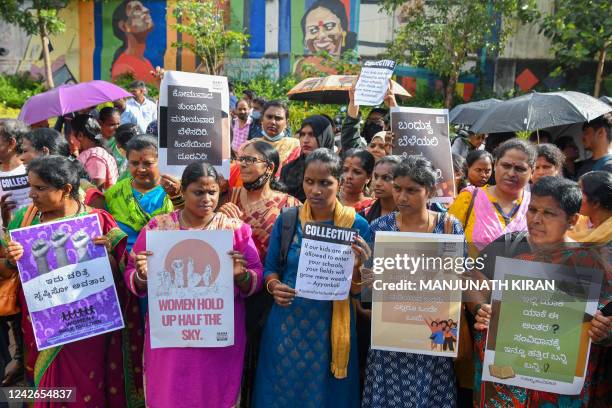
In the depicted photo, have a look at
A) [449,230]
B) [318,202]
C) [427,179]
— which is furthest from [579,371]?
[318,202]

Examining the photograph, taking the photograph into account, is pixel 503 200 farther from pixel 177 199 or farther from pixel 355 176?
pixel 177 199

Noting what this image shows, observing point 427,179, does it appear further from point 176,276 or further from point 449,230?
point 176,276

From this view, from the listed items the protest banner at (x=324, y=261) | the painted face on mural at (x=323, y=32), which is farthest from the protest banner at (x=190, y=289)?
the painted face on mural at (x=323, y=32)

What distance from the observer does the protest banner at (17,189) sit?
Result: 3.94m

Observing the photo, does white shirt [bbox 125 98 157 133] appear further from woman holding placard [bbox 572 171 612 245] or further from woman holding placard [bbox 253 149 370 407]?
woman holding placard [bbox 572 171 612 245]

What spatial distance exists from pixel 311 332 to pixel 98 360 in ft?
4.44

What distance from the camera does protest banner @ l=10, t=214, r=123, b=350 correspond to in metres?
3.11

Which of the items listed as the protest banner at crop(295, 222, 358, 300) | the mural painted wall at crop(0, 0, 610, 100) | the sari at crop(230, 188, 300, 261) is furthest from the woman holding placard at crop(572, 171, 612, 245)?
the mural painted wall at crop(0, 0, 610, 100)

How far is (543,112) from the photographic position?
5367 millimetres

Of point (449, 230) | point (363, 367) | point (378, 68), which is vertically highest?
point (378, 68)

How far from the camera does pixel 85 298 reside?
320 centimetres

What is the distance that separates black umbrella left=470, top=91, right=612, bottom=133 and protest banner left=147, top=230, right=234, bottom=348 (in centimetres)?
342

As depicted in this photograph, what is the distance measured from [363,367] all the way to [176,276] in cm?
133

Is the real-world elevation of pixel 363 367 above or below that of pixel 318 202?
below
